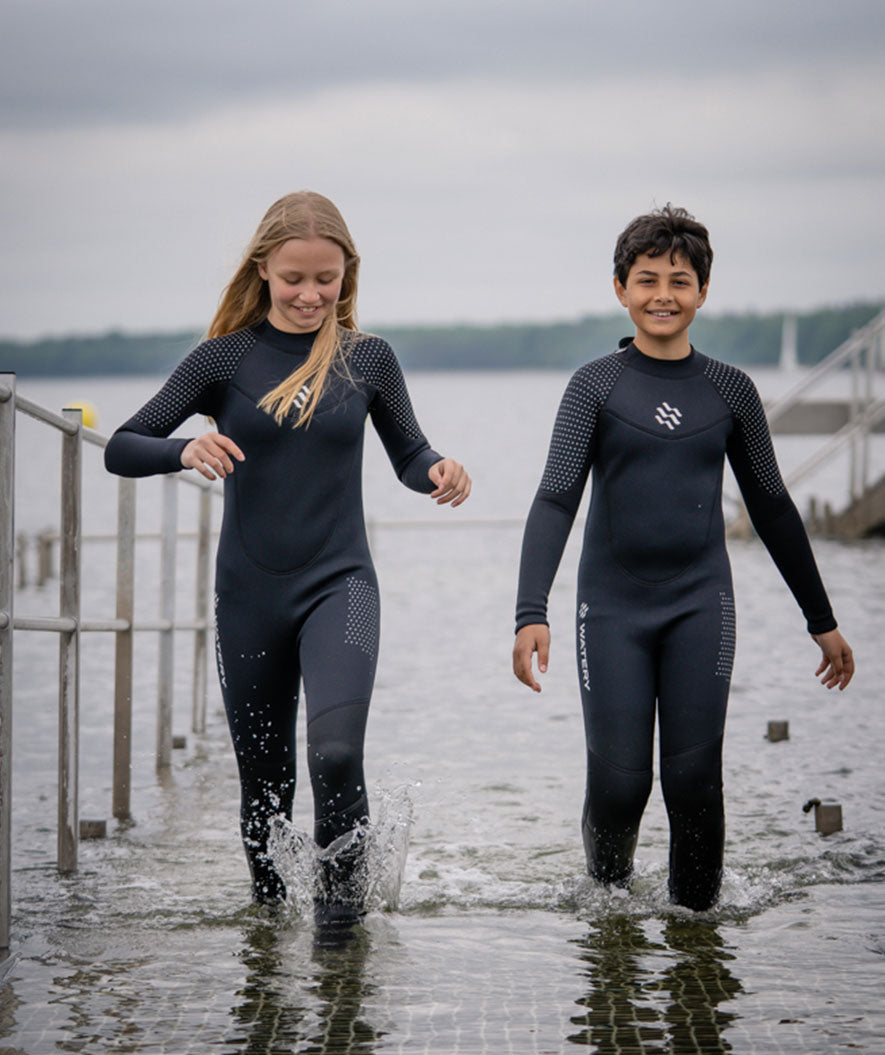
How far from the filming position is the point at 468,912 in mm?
5367

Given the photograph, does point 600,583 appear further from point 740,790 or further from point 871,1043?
point 740,790

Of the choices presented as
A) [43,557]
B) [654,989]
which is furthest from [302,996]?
[43,557]

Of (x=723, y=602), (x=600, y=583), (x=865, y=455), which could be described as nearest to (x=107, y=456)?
(x=600, y=583)

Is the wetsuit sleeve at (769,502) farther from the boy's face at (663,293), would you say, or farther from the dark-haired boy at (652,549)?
the boy's face at (663,293)

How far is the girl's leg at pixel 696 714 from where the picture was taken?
4.83 m

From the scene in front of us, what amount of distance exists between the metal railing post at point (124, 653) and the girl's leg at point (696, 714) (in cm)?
291

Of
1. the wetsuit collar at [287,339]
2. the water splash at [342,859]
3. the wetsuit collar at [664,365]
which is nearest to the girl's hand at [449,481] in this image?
the wetsuit collar at [287,339]

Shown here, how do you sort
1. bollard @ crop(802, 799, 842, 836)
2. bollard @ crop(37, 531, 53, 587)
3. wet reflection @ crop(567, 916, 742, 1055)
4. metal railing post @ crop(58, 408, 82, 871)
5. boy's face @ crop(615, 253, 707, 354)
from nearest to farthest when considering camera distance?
wet reflection @ crop(567, 916, 742, 1055) < boy's face @ crop(615, 253, 707, 354) < metal railing post @ crop(58, 408, 82, 871) < bollard @ crop(802, 799, 842, 836) < bollard @ crop(37, 531, 53, 587)

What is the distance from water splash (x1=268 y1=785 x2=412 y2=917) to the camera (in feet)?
15.8

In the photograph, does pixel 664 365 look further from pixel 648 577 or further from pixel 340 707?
pixel 340 707

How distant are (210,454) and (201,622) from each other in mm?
5398

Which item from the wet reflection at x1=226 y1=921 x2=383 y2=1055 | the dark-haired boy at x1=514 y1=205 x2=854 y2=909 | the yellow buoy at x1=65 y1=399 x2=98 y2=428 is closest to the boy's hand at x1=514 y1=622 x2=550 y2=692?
the dark-haired boy at x1=514 y1=205 x2=854 y2=909

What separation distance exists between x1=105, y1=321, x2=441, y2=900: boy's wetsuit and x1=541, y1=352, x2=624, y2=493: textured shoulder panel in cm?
34

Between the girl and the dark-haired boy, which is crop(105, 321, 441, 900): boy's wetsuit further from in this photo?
the dark-haired boy
